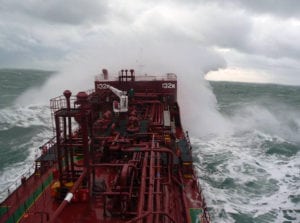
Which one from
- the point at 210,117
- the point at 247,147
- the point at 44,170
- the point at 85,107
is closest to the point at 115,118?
the point at 44,170

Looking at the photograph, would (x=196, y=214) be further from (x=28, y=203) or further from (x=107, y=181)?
(x=28, y=203)

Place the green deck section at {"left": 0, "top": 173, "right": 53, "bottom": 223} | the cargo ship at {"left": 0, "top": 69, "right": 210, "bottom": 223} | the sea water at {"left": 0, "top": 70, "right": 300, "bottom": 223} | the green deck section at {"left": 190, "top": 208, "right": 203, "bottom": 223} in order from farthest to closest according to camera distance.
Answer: the sea water at {"left": 0, "top": 70, "right": 300, "bottom": 223} < the green deck section at {"left": 190, "top": 208, "right": 203, "bottom": 223} < the green deck section at {"left": 0, "top": 173, "right": 53, "bottom": 223} < the cargo ship at {"left": 0, "top": 69, "right": 210, "bottom": 223}

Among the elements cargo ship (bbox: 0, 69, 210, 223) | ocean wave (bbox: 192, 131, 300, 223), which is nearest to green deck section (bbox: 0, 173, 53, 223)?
cargo ship (bbox: 0, 69, 210, 223)

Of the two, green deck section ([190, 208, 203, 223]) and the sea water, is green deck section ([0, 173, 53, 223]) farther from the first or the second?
green deck section ([190, 208, 203, 223])

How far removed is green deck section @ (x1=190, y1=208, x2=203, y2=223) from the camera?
38.4ft

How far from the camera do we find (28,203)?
1241 cm

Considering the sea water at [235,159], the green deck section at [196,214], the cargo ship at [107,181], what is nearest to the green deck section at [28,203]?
the cargo ship at [107,181]

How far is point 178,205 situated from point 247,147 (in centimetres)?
2058

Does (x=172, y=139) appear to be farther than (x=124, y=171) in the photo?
Yes

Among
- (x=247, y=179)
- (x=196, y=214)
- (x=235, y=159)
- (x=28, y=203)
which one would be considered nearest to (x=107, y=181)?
(x=28, y=203)

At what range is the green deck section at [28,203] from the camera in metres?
11.4

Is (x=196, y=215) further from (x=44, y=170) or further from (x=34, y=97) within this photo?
(x=34, y=97)

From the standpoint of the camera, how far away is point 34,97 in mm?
60750

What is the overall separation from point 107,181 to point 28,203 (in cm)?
371
